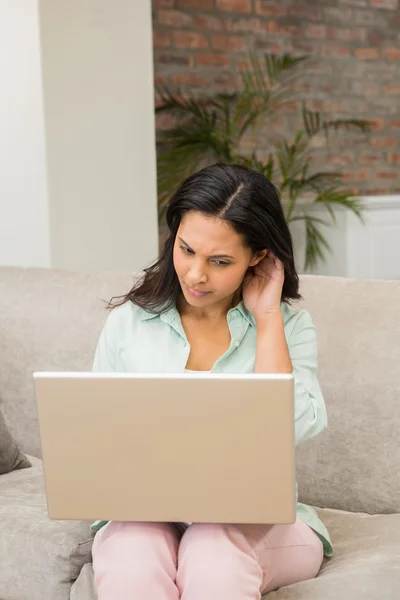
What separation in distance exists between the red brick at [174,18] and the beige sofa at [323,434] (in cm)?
330

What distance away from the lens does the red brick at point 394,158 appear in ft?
22.4

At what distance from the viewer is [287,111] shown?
6.32 m

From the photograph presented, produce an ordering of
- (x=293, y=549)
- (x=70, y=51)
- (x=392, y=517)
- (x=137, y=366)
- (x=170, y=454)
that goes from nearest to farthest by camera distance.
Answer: (x=170, y=454) < (x=293, y=549) < (x=137, y=366) < (x=392, y=517) < (x=70, y=51)

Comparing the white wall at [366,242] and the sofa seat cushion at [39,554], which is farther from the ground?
the white wall at [366,242]

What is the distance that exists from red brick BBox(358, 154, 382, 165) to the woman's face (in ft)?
16.4

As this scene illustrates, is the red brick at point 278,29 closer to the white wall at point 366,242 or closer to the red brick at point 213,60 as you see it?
the red brick at point 213,60

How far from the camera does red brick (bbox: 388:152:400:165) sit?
22.4 ft

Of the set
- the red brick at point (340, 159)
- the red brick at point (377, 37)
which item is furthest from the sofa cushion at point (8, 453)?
the red brick at point (377, 37)

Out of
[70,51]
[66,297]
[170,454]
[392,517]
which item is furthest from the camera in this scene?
[70,51]

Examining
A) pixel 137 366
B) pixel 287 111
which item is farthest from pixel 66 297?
pixel 287 111

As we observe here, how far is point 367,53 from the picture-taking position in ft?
21.9

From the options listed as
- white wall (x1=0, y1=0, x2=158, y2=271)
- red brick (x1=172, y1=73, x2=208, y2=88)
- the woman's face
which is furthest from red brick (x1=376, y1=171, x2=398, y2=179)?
the woman's face

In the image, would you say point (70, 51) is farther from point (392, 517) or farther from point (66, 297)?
point (392, 517)

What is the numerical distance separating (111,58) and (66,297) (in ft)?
4.30
